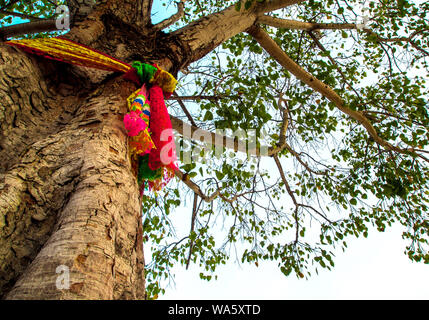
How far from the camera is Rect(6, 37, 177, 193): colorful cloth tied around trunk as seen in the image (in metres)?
1.53

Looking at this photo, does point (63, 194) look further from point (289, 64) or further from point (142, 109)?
point (289, 64)

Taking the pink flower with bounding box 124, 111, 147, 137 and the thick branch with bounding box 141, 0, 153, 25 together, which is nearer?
the pink flower with bounding box 124, 111, 147, 137

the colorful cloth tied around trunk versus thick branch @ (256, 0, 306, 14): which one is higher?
thick branch @ (256, 0, 306, 14)

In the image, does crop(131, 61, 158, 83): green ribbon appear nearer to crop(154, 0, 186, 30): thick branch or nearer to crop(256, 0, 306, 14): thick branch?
crop(154, 0, 186, 30): thick branch

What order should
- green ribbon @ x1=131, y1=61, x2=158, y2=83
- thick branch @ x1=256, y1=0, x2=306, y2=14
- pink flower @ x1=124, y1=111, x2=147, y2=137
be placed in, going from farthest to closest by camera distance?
thick branch @ x1=256, y1=0, x2=306, y2=14 < green ribbon @ x1=131, y1=61, x2=158, y2=83 < pink flower @ x1=124, y1=111, x2=147, y2=137

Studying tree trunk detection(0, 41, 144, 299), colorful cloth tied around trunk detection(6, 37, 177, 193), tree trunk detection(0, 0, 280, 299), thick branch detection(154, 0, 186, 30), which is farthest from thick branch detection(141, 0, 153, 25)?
tree trunk detection(0, 41, 144, 299)

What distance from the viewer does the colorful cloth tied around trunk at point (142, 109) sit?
1526 mm

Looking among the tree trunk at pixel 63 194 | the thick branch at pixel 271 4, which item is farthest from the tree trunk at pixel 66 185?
the thick branch at pixel 271 4

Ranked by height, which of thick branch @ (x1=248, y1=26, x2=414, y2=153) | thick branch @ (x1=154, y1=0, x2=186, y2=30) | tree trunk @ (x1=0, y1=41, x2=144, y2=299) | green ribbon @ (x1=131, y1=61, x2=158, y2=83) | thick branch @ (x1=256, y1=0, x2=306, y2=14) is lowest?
tree trunk @ (x1=0, y1=41, x2=144, y2=299)

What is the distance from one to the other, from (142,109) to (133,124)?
0.55ft

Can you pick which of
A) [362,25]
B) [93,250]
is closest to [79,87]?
[93,250]

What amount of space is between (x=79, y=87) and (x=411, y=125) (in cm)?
412

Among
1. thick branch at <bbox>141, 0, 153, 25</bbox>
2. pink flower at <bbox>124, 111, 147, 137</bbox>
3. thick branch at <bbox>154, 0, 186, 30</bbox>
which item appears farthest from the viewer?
thick branch at <bbox>154, 0, 186, 30</bbox>

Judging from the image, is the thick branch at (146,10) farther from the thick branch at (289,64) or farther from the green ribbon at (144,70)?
the thick branch at (289,64)
